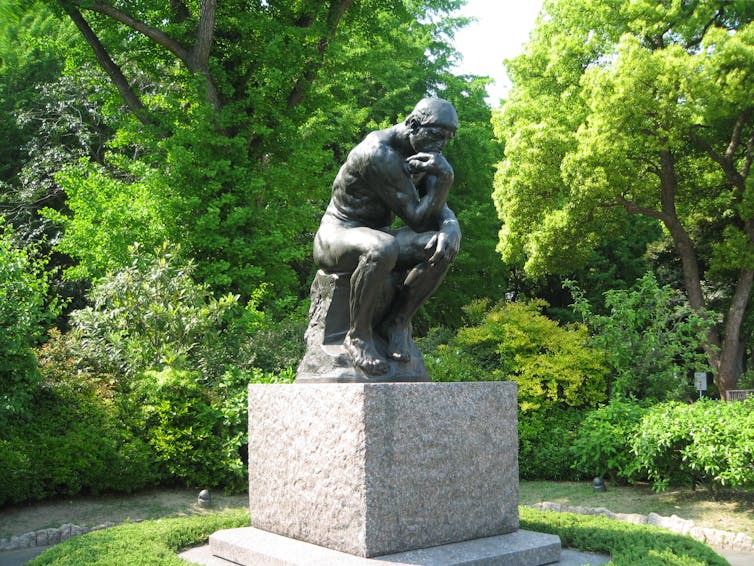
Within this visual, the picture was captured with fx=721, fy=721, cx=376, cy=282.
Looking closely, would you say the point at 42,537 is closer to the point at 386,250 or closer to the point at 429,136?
the point at 386,250

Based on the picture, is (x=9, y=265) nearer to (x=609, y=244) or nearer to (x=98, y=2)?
(x=98, y=2)

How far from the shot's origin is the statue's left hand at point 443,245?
5154 mm

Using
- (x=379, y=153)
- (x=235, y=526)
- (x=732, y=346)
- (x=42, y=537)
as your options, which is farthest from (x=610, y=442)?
(x=732, y=346)

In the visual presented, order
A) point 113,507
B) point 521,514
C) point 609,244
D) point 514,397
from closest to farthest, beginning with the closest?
point 514,397, point 521,514, point 113,507, point 609,244

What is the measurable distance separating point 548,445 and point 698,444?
304cm

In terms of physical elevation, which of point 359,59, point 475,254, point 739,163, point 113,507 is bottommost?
point 113,507

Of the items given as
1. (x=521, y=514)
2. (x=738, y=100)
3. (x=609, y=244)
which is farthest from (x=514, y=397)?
(x=609, y=244)

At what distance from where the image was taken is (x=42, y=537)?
24.1 feet

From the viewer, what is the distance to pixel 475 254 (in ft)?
73.2

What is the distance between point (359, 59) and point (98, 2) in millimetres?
5585

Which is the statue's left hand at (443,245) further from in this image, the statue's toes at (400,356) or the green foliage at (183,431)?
the green foliage at (183,431)

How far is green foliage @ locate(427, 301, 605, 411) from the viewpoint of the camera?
1190cm

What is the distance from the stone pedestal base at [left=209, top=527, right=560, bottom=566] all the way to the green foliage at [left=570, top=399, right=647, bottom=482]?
511cm

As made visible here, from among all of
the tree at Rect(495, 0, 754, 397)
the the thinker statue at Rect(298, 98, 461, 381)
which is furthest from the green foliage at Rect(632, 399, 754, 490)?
the tree at Rect(495, 0, 754, 397)
